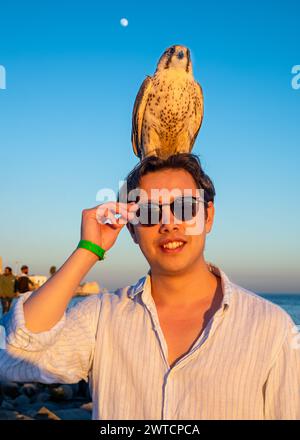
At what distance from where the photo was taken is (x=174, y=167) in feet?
7.43

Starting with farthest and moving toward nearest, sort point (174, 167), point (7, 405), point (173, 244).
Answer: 1. point (7, 405)
2. point (174, 167)
3. point (173, 244)

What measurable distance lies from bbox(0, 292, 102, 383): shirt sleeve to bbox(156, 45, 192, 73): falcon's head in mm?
3645

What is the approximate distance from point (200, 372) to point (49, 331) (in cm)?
56

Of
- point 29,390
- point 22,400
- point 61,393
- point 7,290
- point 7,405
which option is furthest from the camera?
point 7,290

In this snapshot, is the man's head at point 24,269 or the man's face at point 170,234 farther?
the man's head at point 24,269

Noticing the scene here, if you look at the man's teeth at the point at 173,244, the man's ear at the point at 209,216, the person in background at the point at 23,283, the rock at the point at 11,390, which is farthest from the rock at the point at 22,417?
the person in background at the point at 23,283

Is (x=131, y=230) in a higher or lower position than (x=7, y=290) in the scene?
higher

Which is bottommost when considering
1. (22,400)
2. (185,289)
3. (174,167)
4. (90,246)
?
(22,400)

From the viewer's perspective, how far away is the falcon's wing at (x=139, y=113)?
221 inches

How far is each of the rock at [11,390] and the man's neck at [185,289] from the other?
18.0ft

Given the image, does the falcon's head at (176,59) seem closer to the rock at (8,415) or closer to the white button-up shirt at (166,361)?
the white button-up shirt at (166,361)

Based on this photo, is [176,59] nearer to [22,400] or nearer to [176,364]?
[176,364]

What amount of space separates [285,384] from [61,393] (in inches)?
217

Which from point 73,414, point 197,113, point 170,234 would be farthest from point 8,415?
point 170,234
